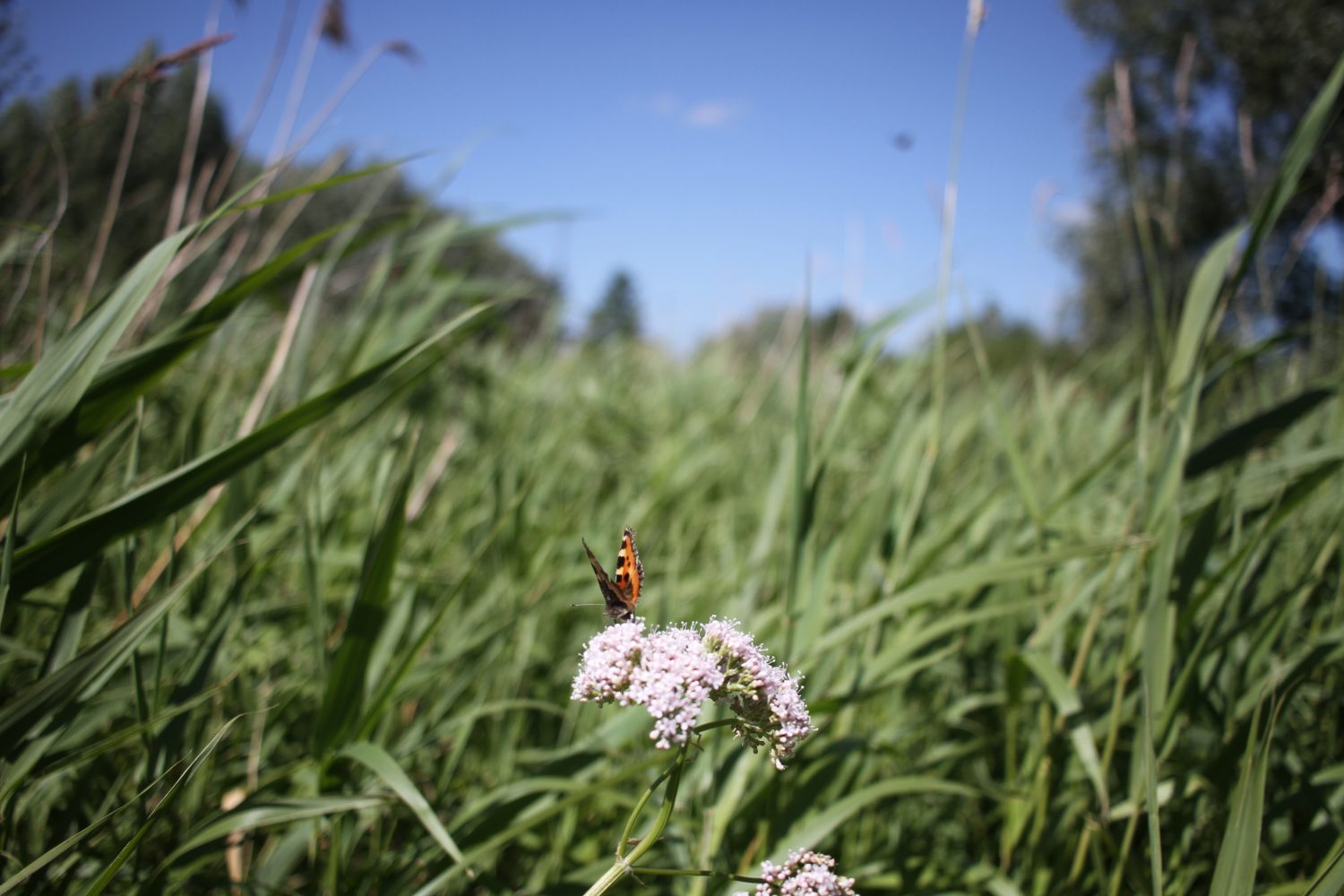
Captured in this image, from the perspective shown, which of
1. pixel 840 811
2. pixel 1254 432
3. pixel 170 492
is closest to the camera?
pixel 170 492

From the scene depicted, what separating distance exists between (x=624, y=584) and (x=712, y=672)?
23cm

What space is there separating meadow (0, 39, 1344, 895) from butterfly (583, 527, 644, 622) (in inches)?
8.4

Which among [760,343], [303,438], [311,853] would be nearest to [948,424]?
[303,438]

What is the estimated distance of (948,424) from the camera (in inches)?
141

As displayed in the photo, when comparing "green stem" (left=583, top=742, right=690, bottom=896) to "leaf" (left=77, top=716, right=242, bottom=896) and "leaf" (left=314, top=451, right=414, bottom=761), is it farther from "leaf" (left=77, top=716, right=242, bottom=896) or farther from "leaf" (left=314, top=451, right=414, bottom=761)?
"leaf" (left=314, top=451, right=414, bottom=761)

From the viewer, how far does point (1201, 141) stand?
962cm

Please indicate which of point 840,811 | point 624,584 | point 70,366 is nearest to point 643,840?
point 624,584

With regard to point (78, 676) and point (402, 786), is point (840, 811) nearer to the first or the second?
point (402, 786)

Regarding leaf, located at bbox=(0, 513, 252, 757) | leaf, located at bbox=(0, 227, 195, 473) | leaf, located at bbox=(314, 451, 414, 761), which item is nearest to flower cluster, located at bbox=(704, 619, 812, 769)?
leaf, located at bbox=(314, 451, 414, 761)

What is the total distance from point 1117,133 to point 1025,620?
1.28 meters

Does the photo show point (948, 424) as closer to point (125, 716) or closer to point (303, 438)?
point (303, 438)

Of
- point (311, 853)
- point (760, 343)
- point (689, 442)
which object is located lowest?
point (311, 853)

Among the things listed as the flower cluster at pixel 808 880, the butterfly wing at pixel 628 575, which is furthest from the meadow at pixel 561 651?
the butterfly wing at pixel 628 575

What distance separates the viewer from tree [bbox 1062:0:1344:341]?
195 cm
